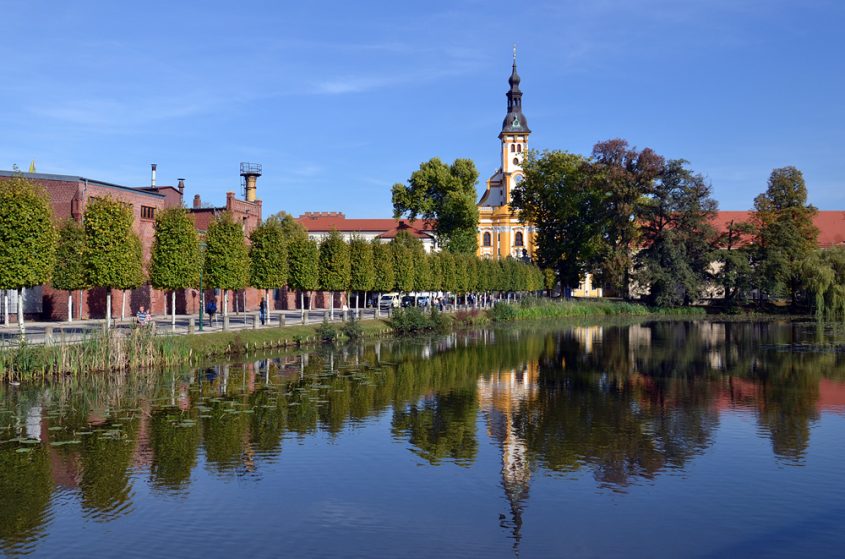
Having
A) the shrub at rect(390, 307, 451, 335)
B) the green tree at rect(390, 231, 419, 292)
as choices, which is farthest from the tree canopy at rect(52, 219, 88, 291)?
the green tree at rect(390, 231, 419, 292)

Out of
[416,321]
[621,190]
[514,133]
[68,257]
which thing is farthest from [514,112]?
[68,257]

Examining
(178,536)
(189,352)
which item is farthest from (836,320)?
(178,536)

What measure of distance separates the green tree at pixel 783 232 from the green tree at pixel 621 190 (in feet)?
48.8

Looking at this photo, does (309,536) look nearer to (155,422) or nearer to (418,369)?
(155,422)

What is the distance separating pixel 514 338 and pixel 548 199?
3870 centimetres

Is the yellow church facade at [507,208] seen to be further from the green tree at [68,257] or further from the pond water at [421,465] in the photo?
the pond water at [421,465]

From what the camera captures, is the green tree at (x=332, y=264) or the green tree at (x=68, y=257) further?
the green tree at (x=332, y=264)

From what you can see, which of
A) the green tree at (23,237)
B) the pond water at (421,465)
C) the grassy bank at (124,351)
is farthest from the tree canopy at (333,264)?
the green tree at (23,237)

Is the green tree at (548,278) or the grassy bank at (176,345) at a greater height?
the green tree at (548,278)

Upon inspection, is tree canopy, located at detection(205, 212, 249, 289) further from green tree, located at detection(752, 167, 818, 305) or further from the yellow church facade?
the yellow church facade

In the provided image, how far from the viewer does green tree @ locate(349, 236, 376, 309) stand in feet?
201

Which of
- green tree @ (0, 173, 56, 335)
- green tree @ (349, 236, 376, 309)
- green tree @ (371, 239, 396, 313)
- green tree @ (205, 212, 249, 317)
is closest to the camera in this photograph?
green tree @ (0, 173, 56, 335)

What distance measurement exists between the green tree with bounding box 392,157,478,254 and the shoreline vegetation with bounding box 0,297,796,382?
971 inches

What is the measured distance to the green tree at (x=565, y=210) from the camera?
294 ft
